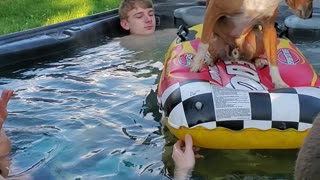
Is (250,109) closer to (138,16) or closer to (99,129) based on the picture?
(99,129)

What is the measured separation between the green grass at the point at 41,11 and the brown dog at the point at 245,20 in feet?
13.0

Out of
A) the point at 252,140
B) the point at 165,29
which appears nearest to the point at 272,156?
the point at 252,140

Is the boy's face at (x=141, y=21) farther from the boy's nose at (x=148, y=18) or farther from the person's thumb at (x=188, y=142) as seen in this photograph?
the person's thumb at (x=188, y=142)

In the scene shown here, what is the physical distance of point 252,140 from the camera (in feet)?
12.1

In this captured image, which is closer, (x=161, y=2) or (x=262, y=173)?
(x=262, y=173)

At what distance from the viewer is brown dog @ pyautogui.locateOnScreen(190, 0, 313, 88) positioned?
4.02 meters

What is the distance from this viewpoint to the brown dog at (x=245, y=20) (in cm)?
402

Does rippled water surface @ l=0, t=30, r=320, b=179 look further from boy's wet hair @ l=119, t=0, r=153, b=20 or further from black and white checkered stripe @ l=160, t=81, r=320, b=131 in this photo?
boy's wet hair @ l=119, t=0, r=153, b=20

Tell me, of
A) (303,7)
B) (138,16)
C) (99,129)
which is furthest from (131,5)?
(303,7)

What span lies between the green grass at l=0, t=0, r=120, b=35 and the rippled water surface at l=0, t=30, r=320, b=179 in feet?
6.03

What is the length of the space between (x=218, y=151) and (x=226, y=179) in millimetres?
354

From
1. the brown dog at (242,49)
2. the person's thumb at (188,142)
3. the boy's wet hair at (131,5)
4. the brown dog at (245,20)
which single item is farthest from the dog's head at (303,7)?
the boy's wet hair at (131,5)

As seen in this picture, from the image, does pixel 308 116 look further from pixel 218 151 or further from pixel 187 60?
pixel 187 60

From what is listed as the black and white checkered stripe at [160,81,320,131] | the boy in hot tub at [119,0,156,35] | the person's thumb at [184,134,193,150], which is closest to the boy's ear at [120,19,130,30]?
the boy in hot tub at [119,0,156,35]
